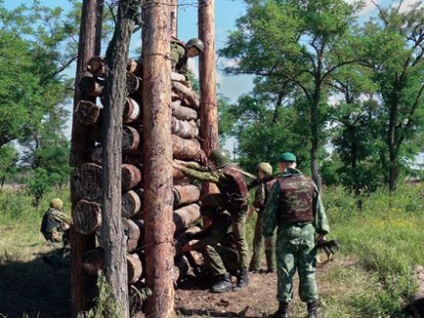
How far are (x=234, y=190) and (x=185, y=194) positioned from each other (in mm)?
1155

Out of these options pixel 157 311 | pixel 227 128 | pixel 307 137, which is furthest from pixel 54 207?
pixel 227 128

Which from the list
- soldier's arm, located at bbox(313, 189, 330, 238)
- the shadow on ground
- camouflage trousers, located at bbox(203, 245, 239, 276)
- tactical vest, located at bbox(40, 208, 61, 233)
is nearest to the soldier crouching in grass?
tactical vest, located at bbox(40, 208, 61, 233)

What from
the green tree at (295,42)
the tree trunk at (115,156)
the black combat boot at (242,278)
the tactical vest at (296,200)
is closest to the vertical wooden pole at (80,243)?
the tree trunk at (115,156)

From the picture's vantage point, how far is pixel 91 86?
7039 mm

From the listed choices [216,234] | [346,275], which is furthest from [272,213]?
[346,275]

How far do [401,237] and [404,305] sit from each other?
4854mm

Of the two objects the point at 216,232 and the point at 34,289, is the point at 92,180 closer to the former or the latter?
the point at 216,232

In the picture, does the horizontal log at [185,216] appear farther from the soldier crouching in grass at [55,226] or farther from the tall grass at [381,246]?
the soldier crouching in grass at [55,226]

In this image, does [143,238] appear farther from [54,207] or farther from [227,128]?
[227,128]

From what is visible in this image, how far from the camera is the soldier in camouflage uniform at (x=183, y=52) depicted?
9203 millimetres

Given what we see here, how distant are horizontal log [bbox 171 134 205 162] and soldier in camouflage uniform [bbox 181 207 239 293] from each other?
89 cm

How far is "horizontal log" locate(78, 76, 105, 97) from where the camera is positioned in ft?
23.1

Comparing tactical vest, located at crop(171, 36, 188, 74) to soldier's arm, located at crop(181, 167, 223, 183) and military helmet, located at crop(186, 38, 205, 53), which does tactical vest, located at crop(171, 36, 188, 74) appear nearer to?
military helmet, located at crop(186, 38, 205, 53)

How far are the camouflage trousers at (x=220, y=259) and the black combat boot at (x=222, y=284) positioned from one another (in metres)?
0.08
